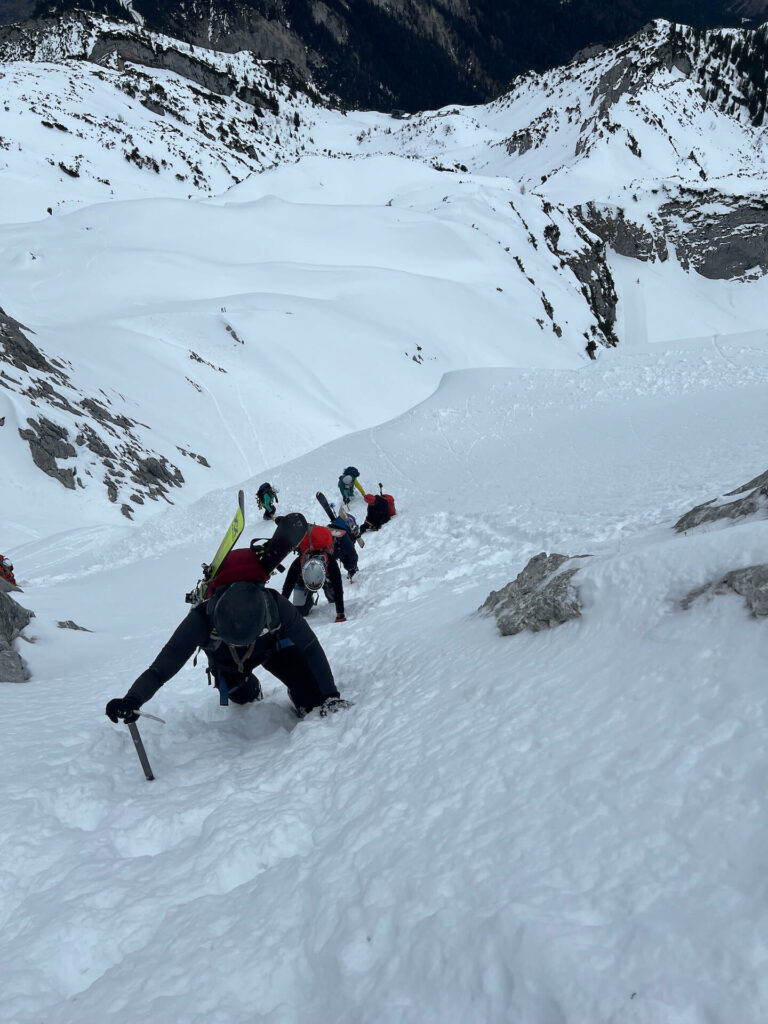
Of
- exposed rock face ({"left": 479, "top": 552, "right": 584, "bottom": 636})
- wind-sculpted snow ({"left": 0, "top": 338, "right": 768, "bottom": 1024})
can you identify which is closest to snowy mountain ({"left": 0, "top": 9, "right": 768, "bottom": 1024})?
wind-sculpted snow ({"left": 0, "top": 338, "right": 768, "bottom": 1024})

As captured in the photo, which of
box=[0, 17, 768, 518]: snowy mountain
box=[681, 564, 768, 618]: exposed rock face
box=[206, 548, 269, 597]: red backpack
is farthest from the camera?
box=[0, 17, 768, 518]: snowy mountain

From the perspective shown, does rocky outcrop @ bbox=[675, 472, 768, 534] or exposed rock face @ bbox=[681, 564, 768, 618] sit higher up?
exposed rock face @ bbox=[681, 564, 768, 618]

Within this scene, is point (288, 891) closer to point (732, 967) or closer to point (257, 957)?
point (257, 957)

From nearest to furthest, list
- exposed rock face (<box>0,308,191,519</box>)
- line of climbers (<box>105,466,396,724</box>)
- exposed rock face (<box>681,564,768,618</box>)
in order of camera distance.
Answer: exposed rock face (<box>681,564,768,618</box>) < line of climbers (<box>105,466,396,724</box>) < exposed rock face (<box>0,308,191,519</box>)

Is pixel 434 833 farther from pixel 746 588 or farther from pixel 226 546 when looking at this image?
pixel 226 546

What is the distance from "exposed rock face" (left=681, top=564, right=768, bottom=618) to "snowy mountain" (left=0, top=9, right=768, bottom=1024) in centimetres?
2

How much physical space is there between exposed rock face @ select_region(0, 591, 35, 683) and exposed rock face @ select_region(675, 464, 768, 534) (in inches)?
261

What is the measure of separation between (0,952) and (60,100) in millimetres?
91517

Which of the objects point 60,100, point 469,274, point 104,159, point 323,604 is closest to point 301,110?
point 60,100

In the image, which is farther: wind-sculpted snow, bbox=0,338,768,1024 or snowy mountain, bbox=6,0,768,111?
snowy mountain, bbox=6,0,768,111

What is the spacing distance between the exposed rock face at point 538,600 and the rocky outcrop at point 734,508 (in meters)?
1.25

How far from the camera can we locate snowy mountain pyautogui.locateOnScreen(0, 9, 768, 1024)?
1831mm

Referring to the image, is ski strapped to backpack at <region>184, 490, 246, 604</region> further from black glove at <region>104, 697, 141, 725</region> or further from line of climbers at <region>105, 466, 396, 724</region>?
black glove at <region>104, 697, 141, 725</region>

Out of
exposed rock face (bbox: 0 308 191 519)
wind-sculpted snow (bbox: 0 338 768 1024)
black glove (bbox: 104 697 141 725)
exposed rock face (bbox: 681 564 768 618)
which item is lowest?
wind-sculpted snow (bbox: 0 338 768 1024)
